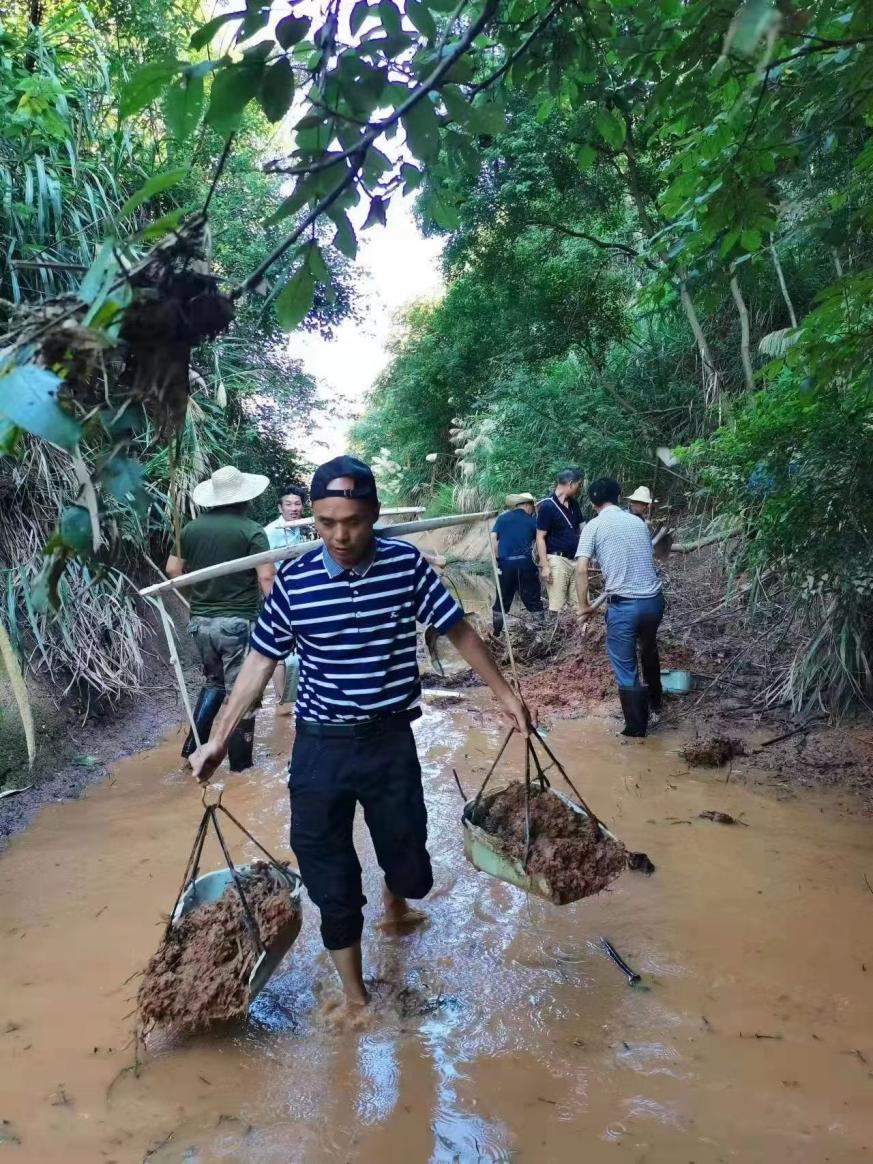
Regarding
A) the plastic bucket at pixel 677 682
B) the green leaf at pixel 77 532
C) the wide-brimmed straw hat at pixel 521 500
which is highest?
the green leaf at pixel 77 532

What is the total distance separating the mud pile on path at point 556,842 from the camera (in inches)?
106

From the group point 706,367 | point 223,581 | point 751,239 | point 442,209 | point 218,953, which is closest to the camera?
point 442,209

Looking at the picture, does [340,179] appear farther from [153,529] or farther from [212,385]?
[212,385]

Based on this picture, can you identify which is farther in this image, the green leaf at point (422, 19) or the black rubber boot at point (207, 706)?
the black rubber boot at point (207, 706)

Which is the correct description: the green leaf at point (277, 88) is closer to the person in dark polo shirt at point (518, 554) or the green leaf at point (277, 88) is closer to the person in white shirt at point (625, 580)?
the person in white shirt at point (625, 580)

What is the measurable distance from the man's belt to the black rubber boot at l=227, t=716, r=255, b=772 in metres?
2.52

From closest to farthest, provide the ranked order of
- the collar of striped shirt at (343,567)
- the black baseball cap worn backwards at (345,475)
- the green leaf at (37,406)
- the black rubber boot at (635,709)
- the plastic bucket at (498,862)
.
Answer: the green leaf at (37,406), the black baseball cap worn backwards at (345,475), the collar of striped shirt at (343,567), the plastic bucket at (498,862), the black rubber boot at (635,709)

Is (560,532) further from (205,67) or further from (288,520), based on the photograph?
(205,67)

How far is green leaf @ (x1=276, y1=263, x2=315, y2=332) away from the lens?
1.67m

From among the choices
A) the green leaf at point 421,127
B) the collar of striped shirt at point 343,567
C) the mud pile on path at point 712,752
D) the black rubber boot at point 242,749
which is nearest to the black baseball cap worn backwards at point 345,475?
the collar of striped shirt at point 343,567

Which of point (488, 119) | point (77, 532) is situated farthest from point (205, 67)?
point (77, 532)

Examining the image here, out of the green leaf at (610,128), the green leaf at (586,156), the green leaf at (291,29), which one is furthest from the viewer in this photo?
the green leaf at (586,156)

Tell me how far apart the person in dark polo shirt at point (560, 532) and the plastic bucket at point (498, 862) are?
503cm

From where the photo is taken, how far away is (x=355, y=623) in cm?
252
